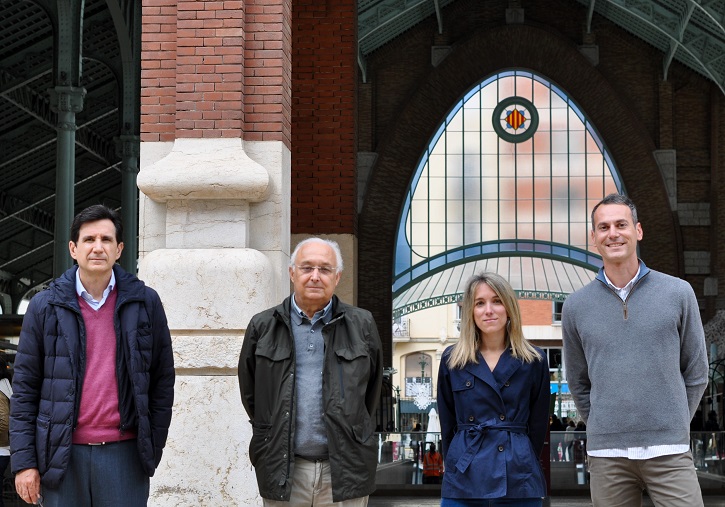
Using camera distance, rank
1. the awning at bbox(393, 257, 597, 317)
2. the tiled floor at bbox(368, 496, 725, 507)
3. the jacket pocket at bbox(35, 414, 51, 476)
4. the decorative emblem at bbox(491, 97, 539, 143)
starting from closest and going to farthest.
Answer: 1. the jacket pocket at bbox(35, 414, 51, 476)
2. the tiled floor at bbox(368, 496, 725, 507)
3. the decorative emblem at bbox(491, 97, 539, 143)
4. the awning at bbox(393, 257, 597, 317)

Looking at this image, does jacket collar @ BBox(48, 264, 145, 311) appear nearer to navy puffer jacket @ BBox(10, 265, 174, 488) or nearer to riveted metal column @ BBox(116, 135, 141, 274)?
navy puffer jacket @ BBox(10, 265, 174, 488)

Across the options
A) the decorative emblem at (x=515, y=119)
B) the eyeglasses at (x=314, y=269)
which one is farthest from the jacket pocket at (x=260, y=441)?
the decorative emblem at (x=515, y=119)

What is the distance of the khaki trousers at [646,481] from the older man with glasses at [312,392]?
0.99 m

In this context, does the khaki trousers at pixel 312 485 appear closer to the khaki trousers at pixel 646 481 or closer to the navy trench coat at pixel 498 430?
the navy trench coat at pixel 498 430

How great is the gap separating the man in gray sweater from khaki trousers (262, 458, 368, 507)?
1112 millimetres

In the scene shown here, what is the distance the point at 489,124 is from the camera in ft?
118

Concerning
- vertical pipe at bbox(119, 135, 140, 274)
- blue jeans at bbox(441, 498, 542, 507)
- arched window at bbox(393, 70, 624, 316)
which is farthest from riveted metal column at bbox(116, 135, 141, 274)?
blue jeans at bbox(441, 498, 542, 507)

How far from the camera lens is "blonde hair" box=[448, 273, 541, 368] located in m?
5.11

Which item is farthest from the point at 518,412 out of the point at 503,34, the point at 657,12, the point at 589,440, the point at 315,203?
the point at 503,34

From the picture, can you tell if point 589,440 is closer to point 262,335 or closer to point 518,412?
point 518,412

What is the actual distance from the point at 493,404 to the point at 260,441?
3.34ft

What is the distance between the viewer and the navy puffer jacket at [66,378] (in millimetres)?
4812

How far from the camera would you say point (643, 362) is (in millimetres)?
4879

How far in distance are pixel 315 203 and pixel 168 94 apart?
5492 mm
